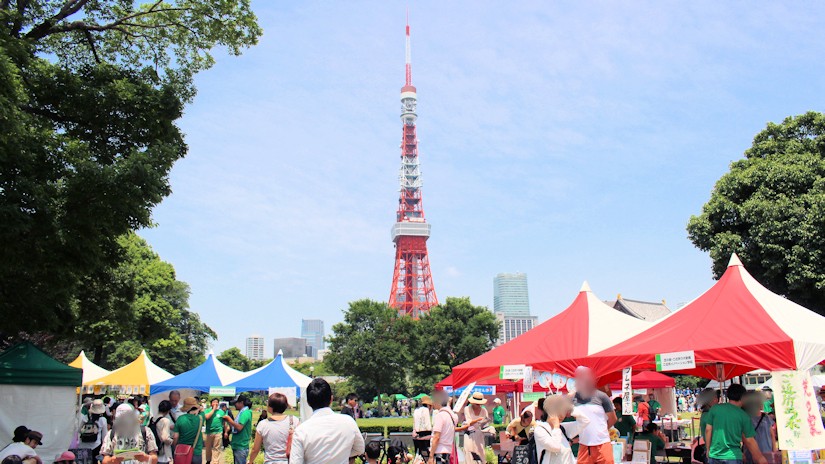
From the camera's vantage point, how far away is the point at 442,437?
8.43m

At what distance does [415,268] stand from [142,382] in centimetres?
6336

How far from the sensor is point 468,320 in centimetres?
5150

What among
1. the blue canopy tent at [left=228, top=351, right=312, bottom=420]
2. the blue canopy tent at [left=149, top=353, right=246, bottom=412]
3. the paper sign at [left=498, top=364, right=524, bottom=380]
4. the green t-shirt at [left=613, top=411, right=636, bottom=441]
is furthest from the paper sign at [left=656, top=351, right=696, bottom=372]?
the blue canopy tent at [left=149, top=353, right=246, bottom=412]

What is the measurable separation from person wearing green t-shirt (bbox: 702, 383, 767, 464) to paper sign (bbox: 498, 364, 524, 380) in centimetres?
386

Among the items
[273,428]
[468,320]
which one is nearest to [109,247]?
[273,428]

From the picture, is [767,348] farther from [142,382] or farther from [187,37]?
[142,382]

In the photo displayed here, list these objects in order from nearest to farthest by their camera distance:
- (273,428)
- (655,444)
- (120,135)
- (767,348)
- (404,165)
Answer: (273,428), (767,348), (655,444), (120,135), (404,165)

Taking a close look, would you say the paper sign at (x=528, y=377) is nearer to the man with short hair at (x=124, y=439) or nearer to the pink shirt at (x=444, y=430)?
the pink shirt at (x=444, y=430)

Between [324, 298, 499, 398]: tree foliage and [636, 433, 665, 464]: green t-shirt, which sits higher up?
[324, 298, 499, 398]: tree foliage

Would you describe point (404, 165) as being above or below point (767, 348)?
above

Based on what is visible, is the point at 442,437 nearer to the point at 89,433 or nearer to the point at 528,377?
the point at 528,377

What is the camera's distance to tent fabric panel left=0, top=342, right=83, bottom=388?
414 inches

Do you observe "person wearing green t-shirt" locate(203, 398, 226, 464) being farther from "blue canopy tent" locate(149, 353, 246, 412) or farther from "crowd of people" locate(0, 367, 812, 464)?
"blue canopy tent" locate(149, 353, 246, 412)

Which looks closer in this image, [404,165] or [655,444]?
[655,444]
